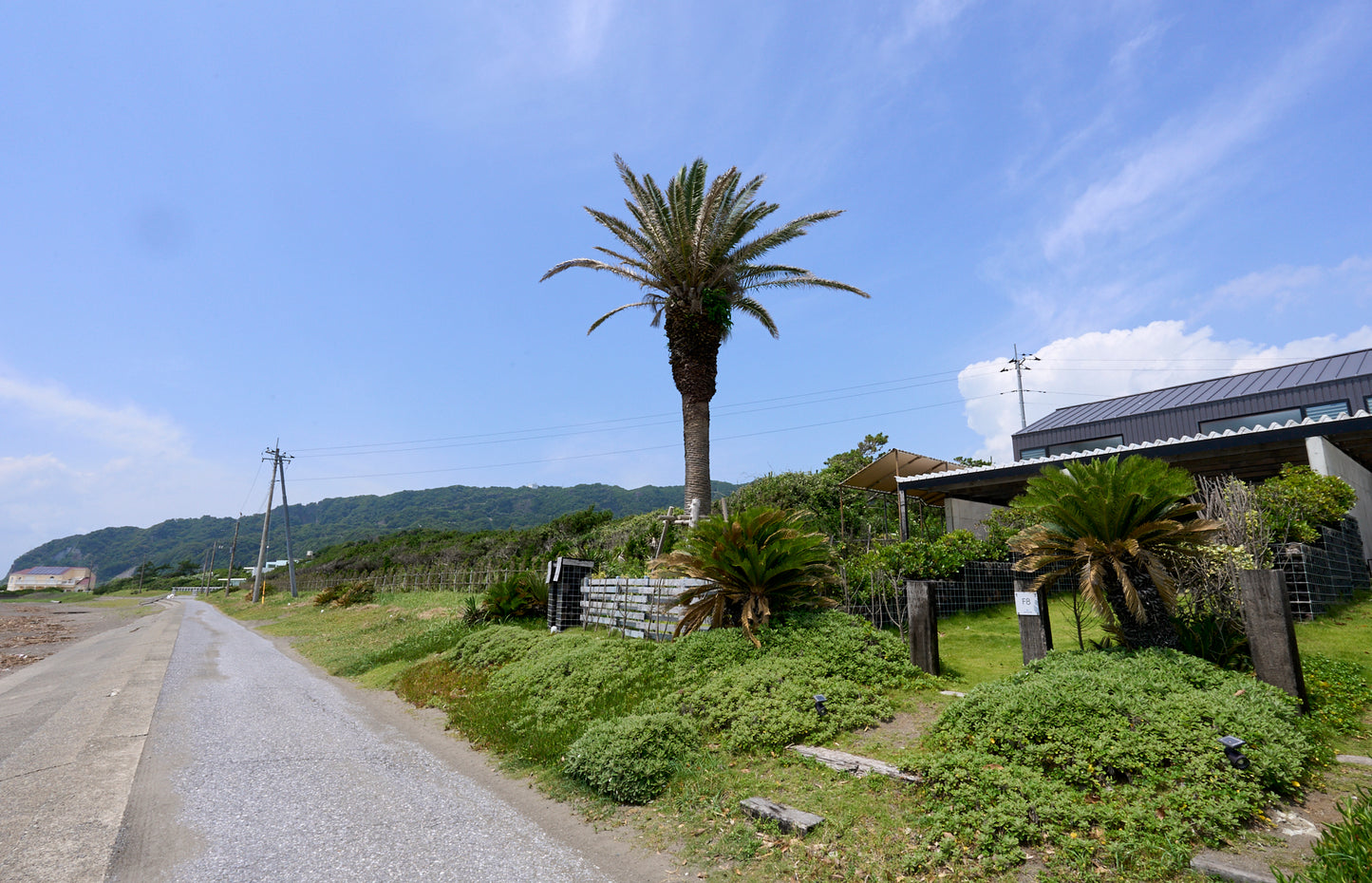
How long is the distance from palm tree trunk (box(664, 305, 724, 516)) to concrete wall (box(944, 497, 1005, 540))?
6728 mm

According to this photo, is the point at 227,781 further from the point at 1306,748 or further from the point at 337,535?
the point at 337,535

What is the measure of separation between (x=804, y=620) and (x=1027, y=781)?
4.26 metres

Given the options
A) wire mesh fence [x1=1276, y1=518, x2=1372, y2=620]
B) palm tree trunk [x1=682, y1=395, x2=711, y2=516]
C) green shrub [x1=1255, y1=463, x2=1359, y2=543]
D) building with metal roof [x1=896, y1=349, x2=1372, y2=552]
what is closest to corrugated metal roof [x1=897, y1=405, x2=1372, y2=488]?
building with metal roof [x1=896, y1=349, x2=1372, y2=552]

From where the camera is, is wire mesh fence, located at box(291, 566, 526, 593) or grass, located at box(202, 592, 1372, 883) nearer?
grass, located at box(202, 592, 1372, 883)

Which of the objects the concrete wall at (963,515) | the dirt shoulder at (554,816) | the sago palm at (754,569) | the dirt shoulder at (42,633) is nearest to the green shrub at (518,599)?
the dirt shoulder at (554,816)

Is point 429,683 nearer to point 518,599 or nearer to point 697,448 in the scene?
point 518,599

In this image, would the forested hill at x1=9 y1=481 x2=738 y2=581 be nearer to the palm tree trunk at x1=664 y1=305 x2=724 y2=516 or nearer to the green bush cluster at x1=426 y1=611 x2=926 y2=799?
the palm tree trunk at x1=664 y1=305 x2=724 y2=516

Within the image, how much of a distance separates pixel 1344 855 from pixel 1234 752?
124 cm

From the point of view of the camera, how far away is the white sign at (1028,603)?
7277mm

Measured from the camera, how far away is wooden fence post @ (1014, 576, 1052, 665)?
7.30 meters

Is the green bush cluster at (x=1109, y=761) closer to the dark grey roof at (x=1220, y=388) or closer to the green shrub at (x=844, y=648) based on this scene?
the green shrub at (x=844, y=648)

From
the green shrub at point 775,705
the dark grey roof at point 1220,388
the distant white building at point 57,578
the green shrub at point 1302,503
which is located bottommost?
the distant white building at point 57,578

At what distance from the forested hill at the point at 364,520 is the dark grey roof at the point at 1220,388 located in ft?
180

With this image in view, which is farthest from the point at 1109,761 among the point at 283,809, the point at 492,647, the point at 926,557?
the point at 492,647
